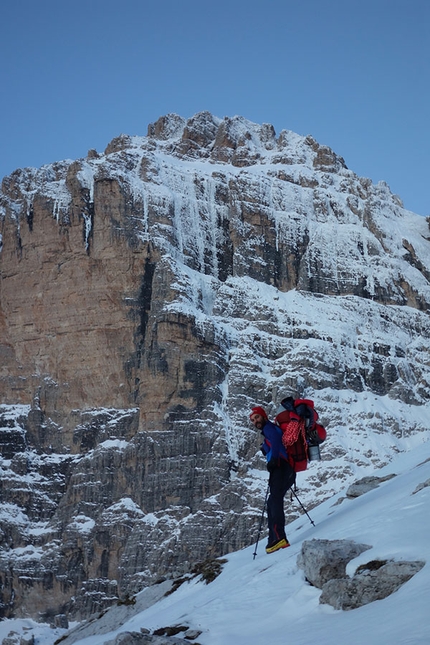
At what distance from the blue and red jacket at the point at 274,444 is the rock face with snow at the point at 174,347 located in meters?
64.9

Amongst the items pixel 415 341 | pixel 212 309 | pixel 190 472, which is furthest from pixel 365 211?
pixel 190 472

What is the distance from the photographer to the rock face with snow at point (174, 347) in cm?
8806

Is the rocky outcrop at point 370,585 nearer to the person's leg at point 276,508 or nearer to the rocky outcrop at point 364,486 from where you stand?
the person's leg at point 276,508

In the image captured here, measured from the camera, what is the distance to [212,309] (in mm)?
100125

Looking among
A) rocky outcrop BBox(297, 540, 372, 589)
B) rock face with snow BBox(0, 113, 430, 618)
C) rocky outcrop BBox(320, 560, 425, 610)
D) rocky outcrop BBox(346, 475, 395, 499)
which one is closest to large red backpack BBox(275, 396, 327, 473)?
rocky outcrop BBox(297, 540, 372, 589)

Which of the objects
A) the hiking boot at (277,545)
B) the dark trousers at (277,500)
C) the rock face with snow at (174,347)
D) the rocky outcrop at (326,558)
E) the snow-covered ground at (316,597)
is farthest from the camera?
the rock face with snow at (174,347)

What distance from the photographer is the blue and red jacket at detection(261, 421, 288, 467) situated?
16531mm

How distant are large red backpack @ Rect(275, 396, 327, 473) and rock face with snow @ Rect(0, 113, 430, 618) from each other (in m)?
64.7

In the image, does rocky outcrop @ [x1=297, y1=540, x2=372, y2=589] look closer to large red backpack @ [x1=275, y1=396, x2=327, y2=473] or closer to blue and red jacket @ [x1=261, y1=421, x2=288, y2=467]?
blue and red jacket @ [x1=261, y1=421, x2=288, y2=467]

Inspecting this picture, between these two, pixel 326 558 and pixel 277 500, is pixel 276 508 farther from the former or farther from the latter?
pixel 326 558

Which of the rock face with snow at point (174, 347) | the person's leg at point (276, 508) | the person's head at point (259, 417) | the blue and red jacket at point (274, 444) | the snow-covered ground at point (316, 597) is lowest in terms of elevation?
the snow-covered ground at point (316, 597)

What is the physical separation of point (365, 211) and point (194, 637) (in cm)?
10533

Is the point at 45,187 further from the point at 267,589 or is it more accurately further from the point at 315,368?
the point at 267,589

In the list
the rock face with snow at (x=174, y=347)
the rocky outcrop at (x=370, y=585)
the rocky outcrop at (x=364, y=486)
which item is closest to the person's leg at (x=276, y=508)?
the rocky outcrop at (x=364, y=486)
